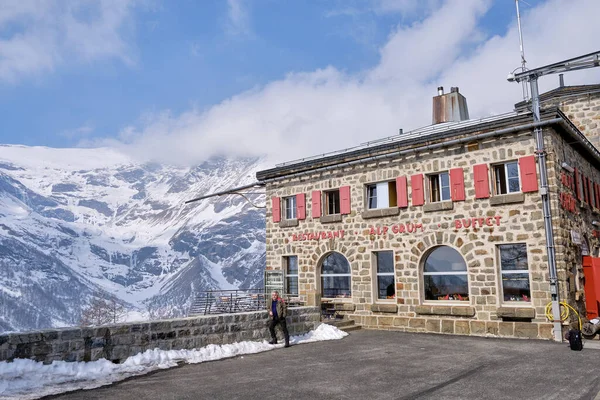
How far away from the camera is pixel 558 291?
13.9 meters

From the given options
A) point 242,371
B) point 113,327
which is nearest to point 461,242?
point 242,371

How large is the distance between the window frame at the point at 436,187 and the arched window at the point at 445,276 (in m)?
1.56

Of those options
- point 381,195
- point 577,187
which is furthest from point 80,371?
point 577,187

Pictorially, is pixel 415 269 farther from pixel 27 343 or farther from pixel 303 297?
pixel 27 343

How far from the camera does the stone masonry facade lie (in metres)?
14.3

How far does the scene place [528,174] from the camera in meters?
14.6

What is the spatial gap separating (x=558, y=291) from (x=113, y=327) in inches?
442

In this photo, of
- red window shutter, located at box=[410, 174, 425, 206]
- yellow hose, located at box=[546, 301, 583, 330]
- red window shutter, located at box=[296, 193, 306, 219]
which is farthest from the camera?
red window shutter, located at box=[296, 193, 306, 219]

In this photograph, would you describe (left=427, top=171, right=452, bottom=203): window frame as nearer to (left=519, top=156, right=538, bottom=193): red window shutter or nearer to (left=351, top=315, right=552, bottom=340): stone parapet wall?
(left=519, top=156, right=538, bottom=193): red window shutter

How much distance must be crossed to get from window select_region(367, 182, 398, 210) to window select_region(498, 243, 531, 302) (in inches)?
156

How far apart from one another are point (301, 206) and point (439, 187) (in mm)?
5514

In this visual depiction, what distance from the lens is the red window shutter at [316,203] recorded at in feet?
63.1

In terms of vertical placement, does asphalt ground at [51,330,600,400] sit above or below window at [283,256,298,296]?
below

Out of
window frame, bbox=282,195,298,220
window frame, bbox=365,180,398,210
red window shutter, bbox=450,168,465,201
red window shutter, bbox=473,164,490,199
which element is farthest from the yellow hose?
window frame, bbox=282,195,298,220
